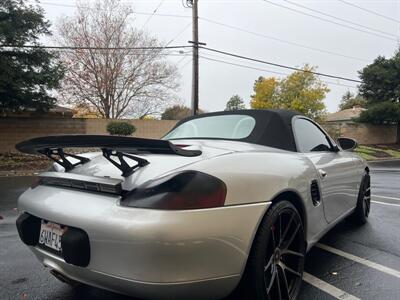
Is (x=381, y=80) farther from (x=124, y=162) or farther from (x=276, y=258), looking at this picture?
(x=124, y=162)

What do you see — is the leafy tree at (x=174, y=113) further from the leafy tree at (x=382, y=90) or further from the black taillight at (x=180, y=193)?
the black taillight at (x=180, y=193)

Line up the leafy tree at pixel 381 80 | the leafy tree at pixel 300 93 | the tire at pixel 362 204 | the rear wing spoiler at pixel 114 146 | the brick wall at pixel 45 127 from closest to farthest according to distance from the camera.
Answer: the rear wing spoiler at pixel 114 146 → the tire at pixel 362 204 → the brick wall at pixel 45 127 → the leafy tree at pixel 381 80 → the leafy tree at pixel 300 93

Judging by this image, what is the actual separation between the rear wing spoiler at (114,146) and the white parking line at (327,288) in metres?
1.50

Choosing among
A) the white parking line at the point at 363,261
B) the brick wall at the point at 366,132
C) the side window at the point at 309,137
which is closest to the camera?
the white parking line at the point at 363,261

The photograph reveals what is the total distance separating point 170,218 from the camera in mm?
1769

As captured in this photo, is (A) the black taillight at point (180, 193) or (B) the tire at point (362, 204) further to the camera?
(B) the tire at point (362, 204)

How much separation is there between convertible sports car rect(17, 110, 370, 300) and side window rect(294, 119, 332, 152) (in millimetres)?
522

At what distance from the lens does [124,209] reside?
6.07ft

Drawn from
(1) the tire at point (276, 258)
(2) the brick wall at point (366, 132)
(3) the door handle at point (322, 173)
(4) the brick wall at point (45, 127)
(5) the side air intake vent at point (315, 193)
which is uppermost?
(3) the door handle at point (322, 173)

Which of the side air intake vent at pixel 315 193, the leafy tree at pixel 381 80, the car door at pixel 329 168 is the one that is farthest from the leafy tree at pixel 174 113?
the side air intake vent at pixel 315 193

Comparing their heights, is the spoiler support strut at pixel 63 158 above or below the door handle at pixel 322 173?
above

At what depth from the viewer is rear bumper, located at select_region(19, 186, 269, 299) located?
5.75ft

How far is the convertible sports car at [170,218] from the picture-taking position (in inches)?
70.3

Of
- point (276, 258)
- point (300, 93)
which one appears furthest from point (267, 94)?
point (276, 258)
